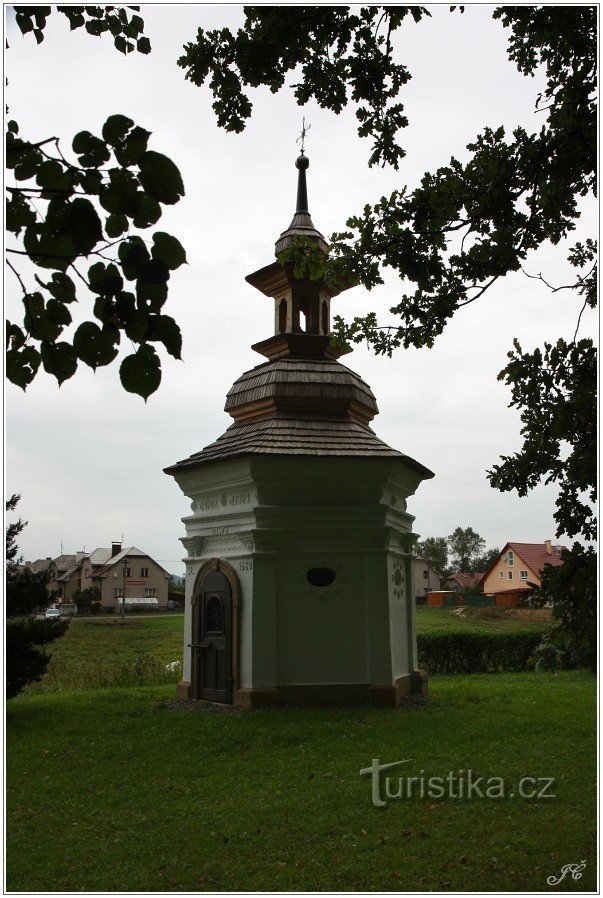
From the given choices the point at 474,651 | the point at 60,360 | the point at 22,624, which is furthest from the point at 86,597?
the point at 60,360

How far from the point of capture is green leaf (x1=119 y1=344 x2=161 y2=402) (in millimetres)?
2137

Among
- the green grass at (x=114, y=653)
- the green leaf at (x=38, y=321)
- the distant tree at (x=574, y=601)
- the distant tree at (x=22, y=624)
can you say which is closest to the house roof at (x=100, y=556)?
the green grass at (x=114, y=653)

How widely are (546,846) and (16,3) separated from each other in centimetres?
665

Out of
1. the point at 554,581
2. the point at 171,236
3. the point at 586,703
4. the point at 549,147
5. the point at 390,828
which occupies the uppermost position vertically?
the point at 549,147

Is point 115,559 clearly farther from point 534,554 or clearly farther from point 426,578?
point 534,554

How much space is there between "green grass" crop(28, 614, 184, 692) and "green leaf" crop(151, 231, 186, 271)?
13287 millimetres

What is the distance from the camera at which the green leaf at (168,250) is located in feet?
6.93

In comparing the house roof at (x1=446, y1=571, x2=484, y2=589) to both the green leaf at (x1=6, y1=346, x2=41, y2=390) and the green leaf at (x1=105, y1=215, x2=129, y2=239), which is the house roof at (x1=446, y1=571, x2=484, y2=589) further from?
the green leaf at (x1=105, y1=215, x2=129, y2=239)

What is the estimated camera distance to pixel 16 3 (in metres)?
4.00

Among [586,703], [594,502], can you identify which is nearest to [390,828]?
[594,502]

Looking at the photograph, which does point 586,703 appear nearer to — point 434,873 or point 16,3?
point 434,873

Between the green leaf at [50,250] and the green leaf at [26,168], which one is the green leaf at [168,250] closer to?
the green leaf at [50,250]

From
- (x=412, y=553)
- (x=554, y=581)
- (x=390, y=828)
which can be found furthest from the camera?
(x=412, y=553)

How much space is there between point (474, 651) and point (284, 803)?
41.6ft
